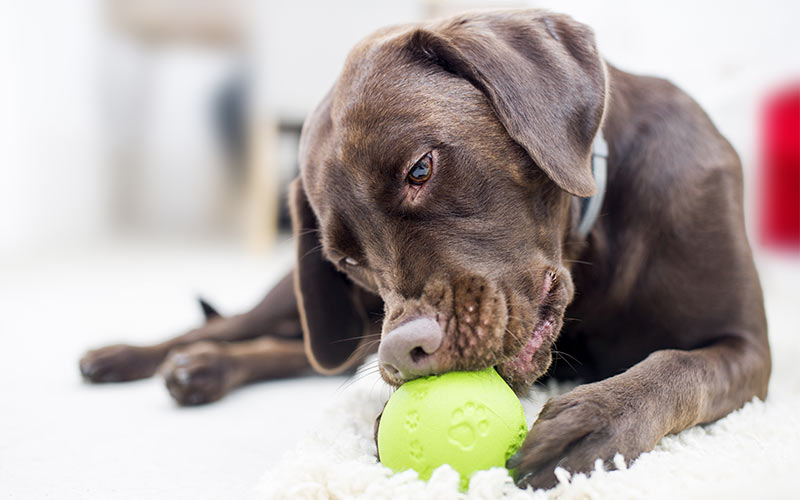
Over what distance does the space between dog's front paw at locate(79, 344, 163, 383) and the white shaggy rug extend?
1052 mm

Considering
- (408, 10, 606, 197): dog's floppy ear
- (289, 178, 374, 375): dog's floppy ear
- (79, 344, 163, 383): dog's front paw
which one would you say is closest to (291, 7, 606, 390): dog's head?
(408, 10, 606, 197): dog's floppy ear

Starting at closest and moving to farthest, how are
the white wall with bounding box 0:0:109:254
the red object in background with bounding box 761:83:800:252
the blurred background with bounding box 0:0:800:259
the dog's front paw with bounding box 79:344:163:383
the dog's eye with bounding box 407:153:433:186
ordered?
the dog's eye with bounding box 407:153:433:186, the dog's front paw with bounding box 79:344:163:383, the red object in background with bounding box 761:83:800:252, the blurred background with bounding box 0:0:800:259, the white wall with bounding box 0:0:109:254

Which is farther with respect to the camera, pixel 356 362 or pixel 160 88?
pixel 160 88

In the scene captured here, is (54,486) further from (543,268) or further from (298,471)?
(543,268)

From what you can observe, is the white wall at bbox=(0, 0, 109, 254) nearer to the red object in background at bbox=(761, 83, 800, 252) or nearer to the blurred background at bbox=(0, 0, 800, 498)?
the blurred background at bbox=(0, 0, 800, 498)

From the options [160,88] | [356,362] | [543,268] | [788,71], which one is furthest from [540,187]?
[160,88]

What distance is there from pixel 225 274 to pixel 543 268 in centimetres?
397

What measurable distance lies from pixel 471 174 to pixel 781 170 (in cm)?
338

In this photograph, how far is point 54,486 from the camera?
142 cm

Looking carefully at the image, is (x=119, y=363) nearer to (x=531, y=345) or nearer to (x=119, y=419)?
(x=119, y=419)

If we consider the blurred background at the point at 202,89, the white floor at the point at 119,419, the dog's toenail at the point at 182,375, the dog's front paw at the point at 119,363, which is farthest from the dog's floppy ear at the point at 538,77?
the dog's front paw at the point at 119,363

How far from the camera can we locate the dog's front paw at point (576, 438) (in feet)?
3.94

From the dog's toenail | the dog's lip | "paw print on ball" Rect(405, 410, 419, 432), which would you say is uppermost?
the dog's lip

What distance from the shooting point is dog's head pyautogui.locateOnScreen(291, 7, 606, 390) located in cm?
145
